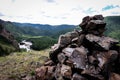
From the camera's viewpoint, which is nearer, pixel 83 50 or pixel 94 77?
pixel 94 77

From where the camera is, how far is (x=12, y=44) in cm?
18262

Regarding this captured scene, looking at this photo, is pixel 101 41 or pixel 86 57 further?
pixel 101 41

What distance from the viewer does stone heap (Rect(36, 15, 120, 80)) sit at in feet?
181

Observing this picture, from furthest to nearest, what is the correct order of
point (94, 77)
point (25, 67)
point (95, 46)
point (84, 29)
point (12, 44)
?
point (12, 44) < point (25, 67) < point (84, 29) < point (95, 46) < point (94, 77)

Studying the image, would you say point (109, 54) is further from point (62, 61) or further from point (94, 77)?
point (62, 61)

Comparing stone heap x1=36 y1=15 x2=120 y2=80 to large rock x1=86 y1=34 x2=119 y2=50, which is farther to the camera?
large rock x1=86 y1=34 x2=119 y2=50

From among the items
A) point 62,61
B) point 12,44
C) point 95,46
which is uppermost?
point 95,46

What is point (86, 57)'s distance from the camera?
5859 cm

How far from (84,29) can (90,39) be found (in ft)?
22.3

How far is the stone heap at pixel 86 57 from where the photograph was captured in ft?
181

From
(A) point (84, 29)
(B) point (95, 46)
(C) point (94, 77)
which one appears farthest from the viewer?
(A) point (84, 29)

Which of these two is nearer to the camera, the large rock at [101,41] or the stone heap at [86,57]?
the stone heap at [86,57]

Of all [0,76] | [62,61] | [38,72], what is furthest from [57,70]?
[0,76]

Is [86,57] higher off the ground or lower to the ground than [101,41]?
lower
